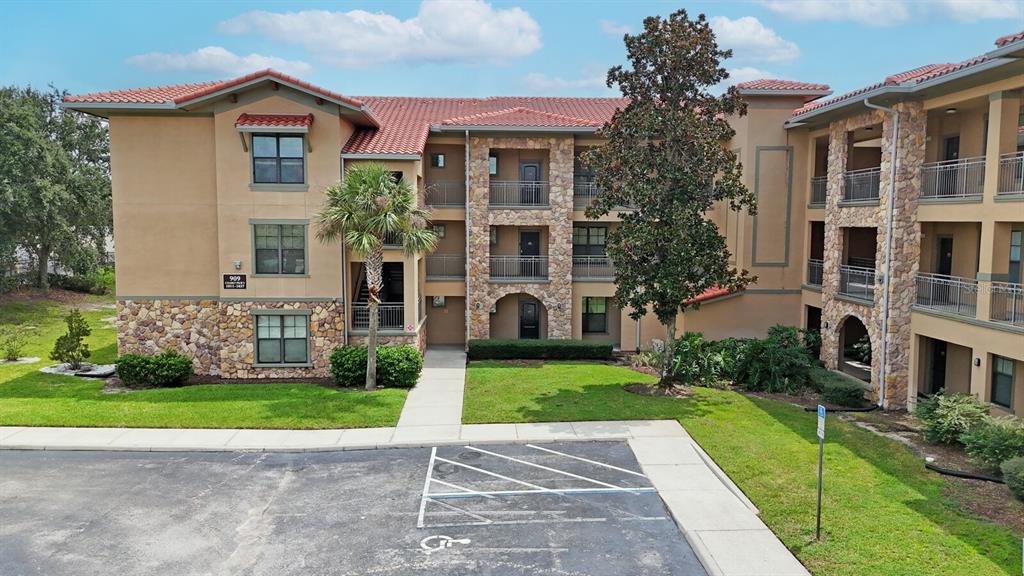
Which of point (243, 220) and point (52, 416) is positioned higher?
point (243, 220)

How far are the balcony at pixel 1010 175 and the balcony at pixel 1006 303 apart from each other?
228cm

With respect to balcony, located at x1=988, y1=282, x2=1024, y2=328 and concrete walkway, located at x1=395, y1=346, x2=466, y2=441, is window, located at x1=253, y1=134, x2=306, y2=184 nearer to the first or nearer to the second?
concrete walkway, located at x1=395, y1=346, x2=466, y2=441

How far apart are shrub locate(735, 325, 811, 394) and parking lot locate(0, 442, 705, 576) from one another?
Answer: 8379mm

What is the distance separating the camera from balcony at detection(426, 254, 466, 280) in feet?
97.7

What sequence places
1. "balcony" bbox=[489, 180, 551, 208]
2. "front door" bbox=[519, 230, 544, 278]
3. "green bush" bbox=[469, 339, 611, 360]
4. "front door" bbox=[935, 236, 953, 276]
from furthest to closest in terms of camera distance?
"front door" bbox=[519, 230, 544, 278]
"balcony" bbox=[489, 180, 551, 208]
"green bush" bbox=[469, 339, 611, 360]
"front door" bbox=[935, 236, 953, 276]

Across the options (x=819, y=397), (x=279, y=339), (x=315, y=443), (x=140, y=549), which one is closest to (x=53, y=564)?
(x=140, y=549)

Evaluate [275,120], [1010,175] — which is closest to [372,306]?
[275,120]

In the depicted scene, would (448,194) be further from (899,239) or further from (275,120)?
(899,239)

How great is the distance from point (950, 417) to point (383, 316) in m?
17.4

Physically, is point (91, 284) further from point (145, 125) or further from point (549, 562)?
point (549, 562)

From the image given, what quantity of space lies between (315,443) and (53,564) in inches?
258

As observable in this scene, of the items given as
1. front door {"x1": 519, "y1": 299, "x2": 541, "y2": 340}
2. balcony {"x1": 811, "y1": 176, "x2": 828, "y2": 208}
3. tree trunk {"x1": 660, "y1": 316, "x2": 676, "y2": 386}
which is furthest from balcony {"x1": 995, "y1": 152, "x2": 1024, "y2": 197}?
front door {"x1": 519, "y1": 299, "x2": 541, "y2": 340}

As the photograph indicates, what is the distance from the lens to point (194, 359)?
24688 millimetres

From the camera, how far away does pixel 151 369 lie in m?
23.0
